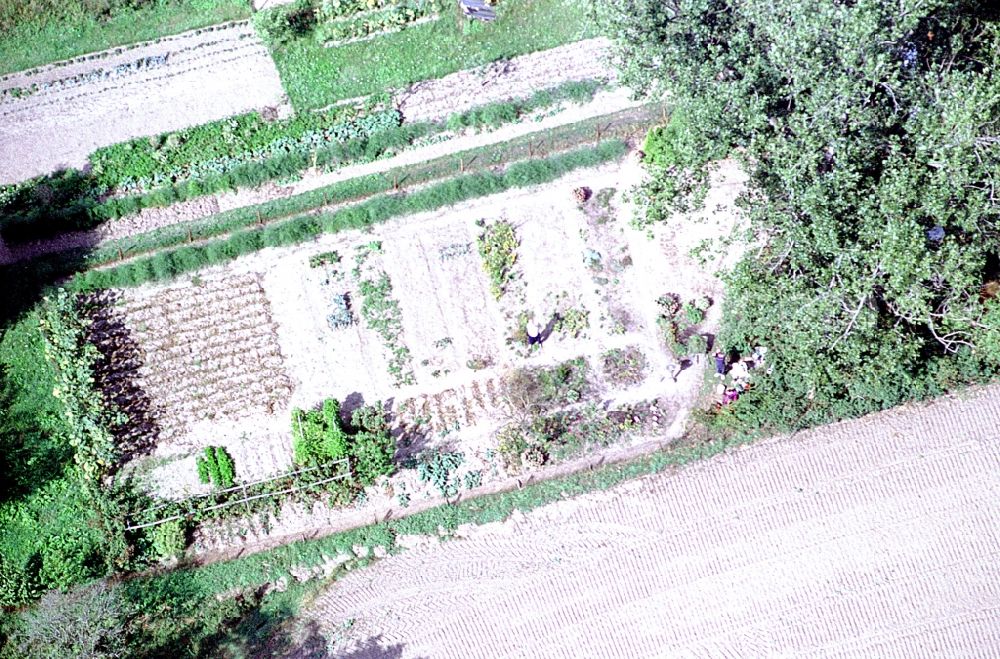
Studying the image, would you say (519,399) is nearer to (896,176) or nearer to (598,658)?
(598,658)

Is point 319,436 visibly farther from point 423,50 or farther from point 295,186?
point 423,50

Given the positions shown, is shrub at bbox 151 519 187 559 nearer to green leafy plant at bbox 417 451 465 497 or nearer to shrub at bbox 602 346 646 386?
green leafy plant at bbox 417 451 465 497

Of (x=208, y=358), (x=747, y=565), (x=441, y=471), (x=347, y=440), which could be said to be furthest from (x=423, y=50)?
(x=747, y=565)

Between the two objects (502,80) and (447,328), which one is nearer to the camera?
(447,328)

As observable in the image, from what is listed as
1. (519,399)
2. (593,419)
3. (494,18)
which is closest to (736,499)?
(593,419)

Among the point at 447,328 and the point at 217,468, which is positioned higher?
the point at 447,328

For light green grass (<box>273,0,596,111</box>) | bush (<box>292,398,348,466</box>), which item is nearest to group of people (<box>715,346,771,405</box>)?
bush (<box>292,398,348,466</box>)
